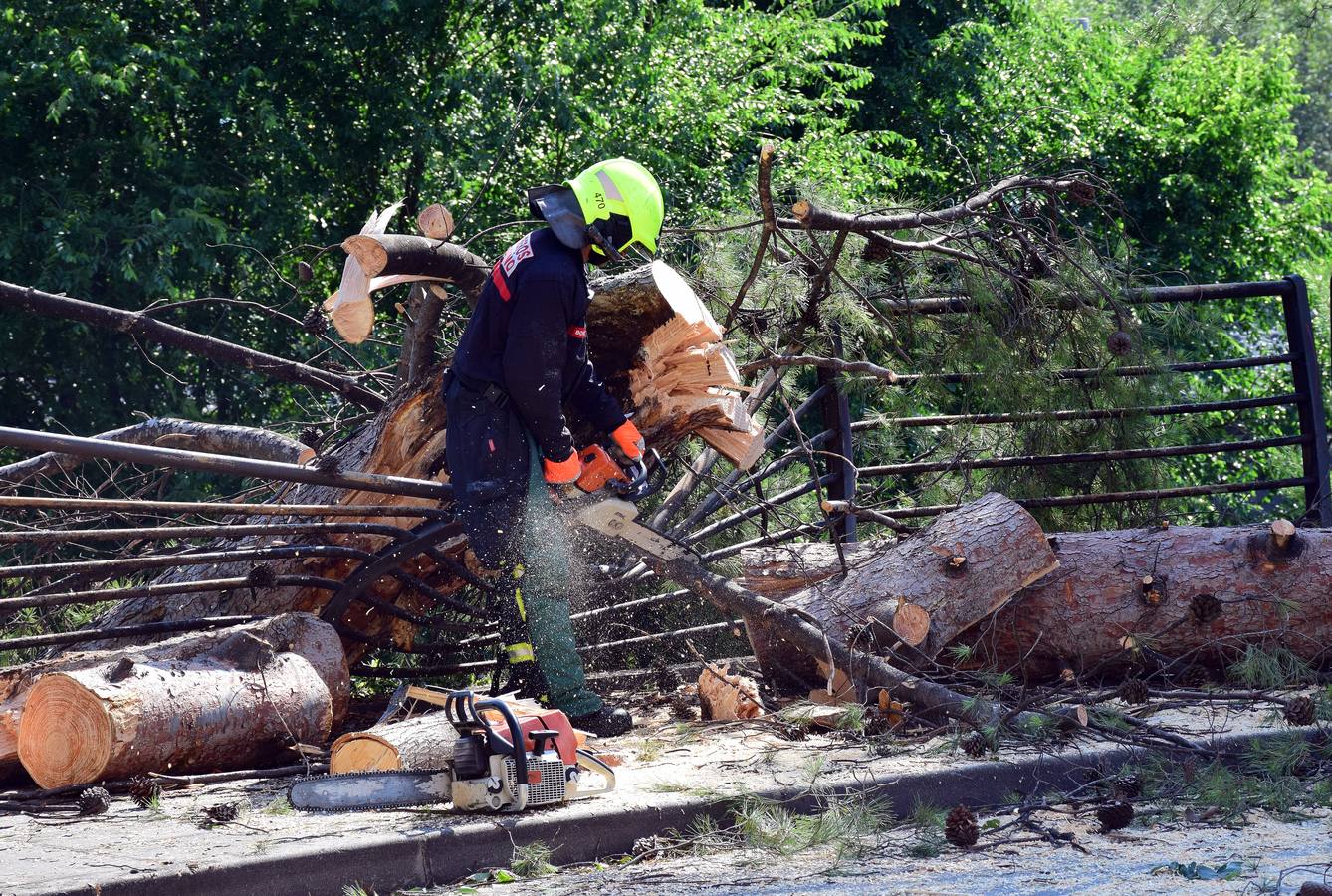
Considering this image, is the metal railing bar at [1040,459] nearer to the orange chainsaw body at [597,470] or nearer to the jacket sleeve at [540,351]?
the orange chainsaw body at [597,470]

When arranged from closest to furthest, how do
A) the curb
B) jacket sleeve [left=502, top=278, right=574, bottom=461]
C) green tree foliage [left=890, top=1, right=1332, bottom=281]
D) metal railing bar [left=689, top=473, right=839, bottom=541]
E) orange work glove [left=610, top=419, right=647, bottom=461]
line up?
the curb → jacket sleeve [left=502, top=278, right=574, bottom=461] → orange work glove [left=610, top=419, right=647, bottom=461] → metal railing bar [left=689, top=473, right=839, bottom=541] → green tree foliage [left=890, top=1, right=1332, bottom=281]

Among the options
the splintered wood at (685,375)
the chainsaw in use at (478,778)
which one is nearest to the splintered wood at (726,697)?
the splintered wood at (685,375)

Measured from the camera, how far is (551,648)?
433cm

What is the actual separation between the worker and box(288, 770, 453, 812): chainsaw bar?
99cm

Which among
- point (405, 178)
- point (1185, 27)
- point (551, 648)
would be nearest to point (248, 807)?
point (551, 648)

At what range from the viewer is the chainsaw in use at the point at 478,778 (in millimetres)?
3213

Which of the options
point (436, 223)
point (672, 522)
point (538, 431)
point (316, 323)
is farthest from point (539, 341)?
point (672, 522)

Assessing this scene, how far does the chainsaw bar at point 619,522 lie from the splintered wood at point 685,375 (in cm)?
57

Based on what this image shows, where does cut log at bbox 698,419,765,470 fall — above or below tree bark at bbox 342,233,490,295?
below

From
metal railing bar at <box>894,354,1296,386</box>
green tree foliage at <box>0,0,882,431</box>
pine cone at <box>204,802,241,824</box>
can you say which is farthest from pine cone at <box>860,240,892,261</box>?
green tree foliage at <box>0,0,882,431</box>

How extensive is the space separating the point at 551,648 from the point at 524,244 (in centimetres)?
138

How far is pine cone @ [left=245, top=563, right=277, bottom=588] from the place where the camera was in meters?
4.55

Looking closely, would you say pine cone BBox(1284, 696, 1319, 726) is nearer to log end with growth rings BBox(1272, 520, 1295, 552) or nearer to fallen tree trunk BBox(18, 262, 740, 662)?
log end with growth rings BBox(1272, 520, 1295, 552)

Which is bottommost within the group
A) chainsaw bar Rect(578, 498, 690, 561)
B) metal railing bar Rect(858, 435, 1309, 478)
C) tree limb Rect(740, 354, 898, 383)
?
chainsaw bar Rect(578, 498, 690, 561)
